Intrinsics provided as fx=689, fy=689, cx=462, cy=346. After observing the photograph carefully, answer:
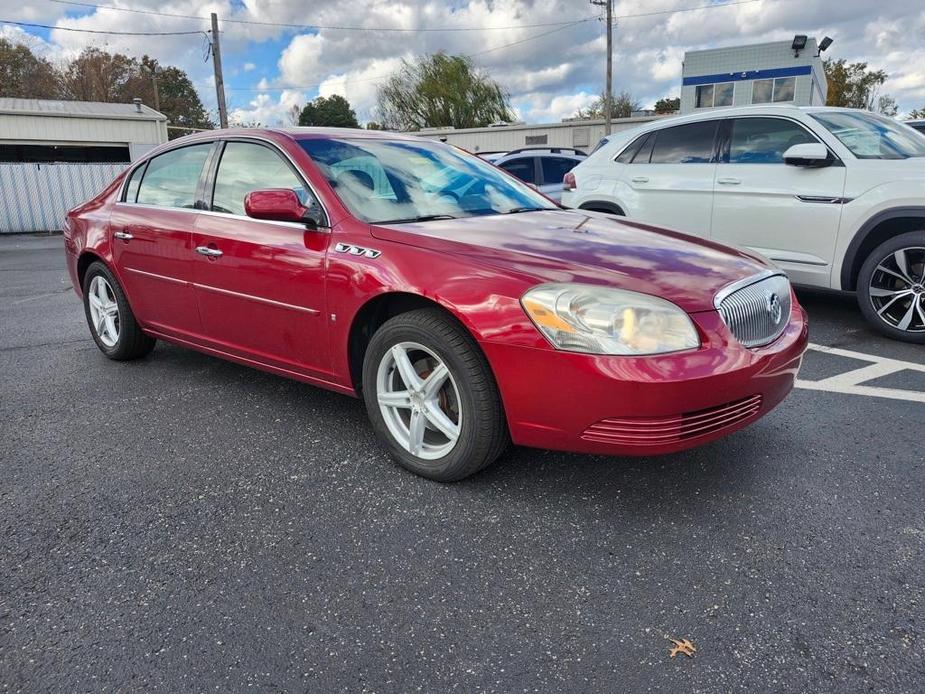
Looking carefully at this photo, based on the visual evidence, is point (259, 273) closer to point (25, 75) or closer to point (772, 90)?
point (772, 90)

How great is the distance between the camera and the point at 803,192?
5.38 m

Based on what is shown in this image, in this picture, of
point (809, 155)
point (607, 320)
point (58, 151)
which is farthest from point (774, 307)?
point (58, 151)

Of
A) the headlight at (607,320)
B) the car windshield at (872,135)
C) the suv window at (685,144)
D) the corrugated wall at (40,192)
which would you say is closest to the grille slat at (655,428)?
the headlight at (607,320)

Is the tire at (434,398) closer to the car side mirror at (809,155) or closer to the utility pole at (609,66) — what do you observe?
the car side mirror at (809,155)

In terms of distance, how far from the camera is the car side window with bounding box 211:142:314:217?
3.47 metres

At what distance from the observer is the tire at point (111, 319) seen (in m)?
4.53

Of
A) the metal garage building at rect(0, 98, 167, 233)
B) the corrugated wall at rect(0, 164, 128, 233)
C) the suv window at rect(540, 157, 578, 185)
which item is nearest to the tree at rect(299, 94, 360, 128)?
the metal garage building at rect(0, 98, 167, 233)

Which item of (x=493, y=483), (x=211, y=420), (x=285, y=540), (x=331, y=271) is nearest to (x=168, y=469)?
(x=211, y=420)

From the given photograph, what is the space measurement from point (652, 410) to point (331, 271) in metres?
1.52

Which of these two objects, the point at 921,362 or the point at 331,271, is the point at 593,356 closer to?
the point at 331,271

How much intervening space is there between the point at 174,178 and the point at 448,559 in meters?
3.02

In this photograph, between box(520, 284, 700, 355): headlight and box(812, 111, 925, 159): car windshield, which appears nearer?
box(520, 284, 700, 355): headlight

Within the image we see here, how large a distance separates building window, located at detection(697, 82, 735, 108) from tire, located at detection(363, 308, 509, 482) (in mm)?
31038

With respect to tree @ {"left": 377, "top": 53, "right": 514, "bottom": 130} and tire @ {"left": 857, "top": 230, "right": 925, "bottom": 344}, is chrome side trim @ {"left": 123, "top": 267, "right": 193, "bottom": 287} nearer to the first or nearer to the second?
tire @ {"left": 857, "top": 230, "right": 925, "bottom": 344}
